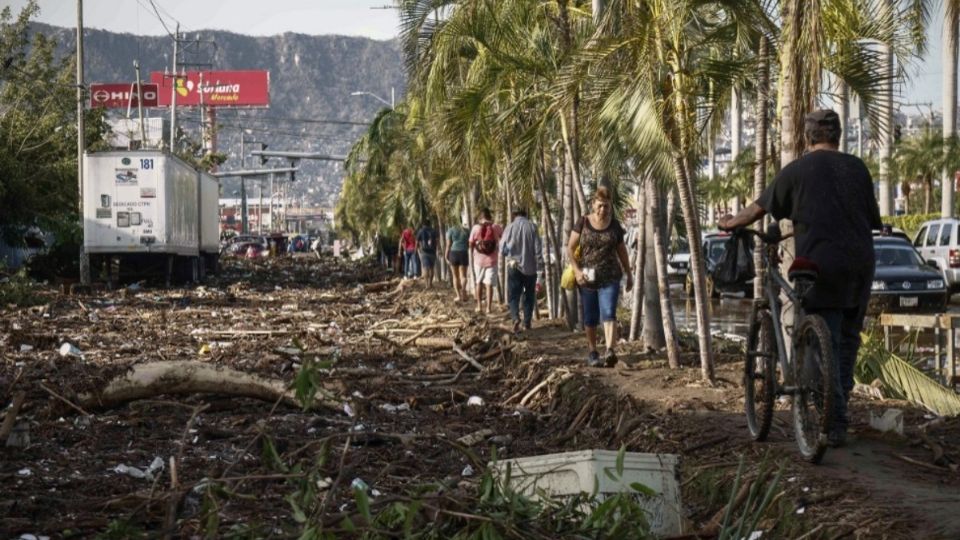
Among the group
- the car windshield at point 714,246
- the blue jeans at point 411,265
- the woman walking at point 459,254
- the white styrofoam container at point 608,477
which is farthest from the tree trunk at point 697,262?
the blue jeans at point 411,265

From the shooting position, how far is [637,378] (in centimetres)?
1343

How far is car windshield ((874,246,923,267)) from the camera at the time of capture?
2769 cm

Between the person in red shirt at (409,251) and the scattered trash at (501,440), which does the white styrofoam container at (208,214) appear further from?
the scattered trash at (501,440)

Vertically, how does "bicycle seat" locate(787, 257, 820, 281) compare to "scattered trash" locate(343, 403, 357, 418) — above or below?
above

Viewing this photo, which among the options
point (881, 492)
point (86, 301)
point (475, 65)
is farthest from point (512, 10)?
point (881, 492)

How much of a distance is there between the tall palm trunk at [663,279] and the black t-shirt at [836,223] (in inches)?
243

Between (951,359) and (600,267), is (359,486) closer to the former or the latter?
(600,267)

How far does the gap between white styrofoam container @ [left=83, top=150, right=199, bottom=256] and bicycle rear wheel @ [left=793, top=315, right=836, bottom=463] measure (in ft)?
104

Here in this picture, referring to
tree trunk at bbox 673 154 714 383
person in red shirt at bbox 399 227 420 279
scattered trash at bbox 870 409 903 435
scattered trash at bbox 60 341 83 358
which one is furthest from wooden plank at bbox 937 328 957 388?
person in red shirt at bbox 399 227 420 279

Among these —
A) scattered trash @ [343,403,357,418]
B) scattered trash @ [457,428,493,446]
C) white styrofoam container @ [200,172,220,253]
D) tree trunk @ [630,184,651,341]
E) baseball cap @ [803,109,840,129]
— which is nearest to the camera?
baseball cap @ [803,109,840,129]

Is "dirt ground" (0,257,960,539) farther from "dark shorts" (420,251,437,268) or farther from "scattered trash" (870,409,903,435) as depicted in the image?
"dark shorts" (420,251,437,268)

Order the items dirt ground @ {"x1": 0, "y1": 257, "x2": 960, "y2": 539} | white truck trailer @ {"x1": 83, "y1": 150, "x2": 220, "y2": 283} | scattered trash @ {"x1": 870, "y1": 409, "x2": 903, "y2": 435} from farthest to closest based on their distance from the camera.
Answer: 1. white truck trailer @ {"x1": 83, "y1": 150, "x2": 220, "y2": 283}
2. scattered trash @ {"x1": 870, "y1": 409, "x2": 903, "y2": 435}
3. dirt ground @ {"x1": 0, "y1": 257, "x2": 960, "y2": 539}

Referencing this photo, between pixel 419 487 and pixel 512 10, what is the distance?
1686 centimetres

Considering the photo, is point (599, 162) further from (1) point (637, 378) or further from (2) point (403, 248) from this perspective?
(2) point (403, 248)
